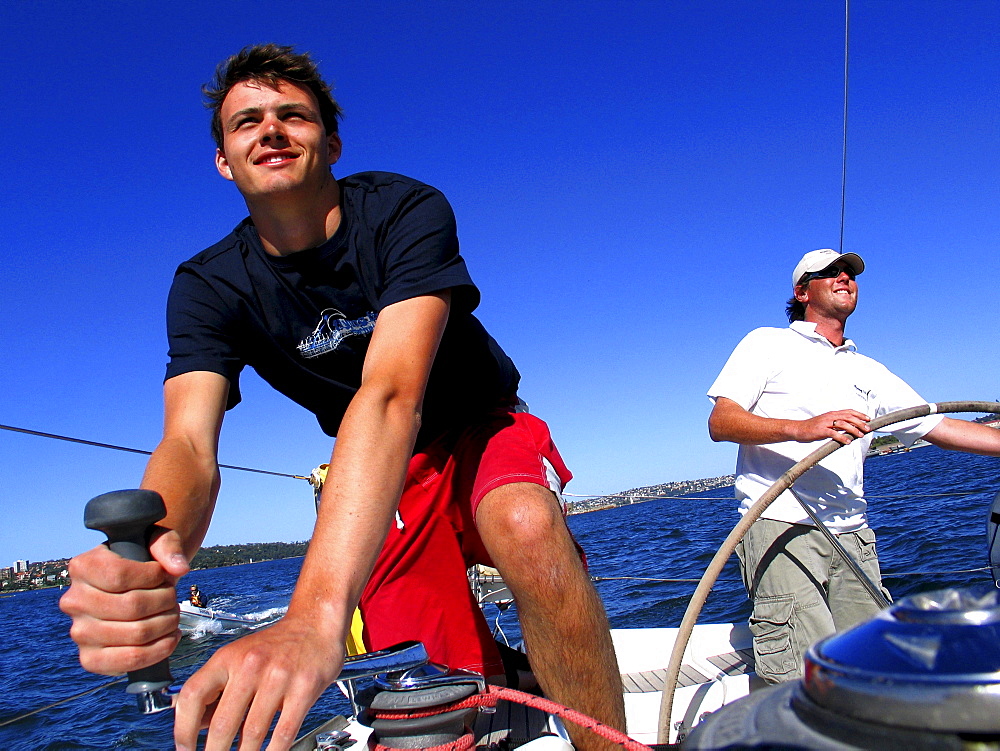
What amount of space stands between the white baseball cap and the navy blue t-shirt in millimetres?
2401

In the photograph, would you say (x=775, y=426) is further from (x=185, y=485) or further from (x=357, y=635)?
(x=185, y=485)

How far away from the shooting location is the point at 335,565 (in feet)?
3.13

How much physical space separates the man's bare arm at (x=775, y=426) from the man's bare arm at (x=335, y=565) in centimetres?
172

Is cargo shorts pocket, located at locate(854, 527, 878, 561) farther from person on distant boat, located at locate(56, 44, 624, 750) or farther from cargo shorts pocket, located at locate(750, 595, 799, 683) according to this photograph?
person on distant boat, located at locate(56, 44, 624, 750)

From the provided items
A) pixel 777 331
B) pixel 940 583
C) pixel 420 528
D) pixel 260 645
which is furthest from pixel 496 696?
pixel 940 583

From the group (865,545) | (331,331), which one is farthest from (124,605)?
(865,545)

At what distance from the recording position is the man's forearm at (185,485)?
1438 mm

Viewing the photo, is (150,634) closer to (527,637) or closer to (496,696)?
(496,696)

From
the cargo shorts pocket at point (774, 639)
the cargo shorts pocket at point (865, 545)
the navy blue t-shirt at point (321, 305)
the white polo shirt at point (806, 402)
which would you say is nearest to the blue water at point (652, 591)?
the cargo shorts pocket at point (865, 545)

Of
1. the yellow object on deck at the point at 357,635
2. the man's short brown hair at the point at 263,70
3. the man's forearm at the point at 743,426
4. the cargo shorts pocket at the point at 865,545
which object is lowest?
the cargo shorts pocket at the point at 865,545

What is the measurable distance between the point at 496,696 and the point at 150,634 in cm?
51

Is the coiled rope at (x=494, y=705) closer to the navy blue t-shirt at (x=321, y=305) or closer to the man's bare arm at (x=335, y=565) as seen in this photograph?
the man's bare arm at (x=335, y=565)

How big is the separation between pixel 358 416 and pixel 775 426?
2.34 m

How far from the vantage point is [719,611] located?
6.74 m
